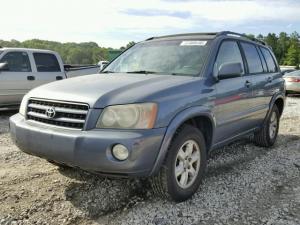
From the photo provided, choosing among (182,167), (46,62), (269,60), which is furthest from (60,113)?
(46,62)

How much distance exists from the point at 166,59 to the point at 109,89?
119 cm

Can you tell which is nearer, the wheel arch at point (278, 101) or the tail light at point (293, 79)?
the wheel arch at point (278, 101)

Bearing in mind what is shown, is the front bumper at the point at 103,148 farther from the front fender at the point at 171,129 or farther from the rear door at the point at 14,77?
the rear door at the point at 14,77

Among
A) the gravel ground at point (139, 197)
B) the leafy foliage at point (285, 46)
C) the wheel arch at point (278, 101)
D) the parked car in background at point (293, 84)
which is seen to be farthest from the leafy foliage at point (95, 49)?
the gravel ground at point (139, 197)

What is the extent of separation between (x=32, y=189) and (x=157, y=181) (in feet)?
4.61

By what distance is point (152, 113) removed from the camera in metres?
3.39

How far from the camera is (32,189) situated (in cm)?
410

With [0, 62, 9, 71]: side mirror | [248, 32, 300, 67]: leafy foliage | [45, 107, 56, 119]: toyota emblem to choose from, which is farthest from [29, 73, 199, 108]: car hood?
[248, 32, 300, 67]: leafy foliage

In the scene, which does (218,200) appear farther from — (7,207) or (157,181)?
(7,207)

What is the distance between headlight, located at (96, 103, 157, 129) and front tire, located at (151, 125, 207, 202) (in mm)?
426

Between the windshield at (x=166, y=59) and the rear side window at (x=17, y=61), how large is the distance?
4992mm

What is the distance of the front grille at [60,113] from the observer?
3404mm

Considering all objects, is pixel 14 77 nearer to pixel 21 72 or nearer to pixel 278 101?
pixel 21 72

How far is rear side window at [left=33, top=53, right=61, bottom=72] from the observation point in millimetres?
9789
